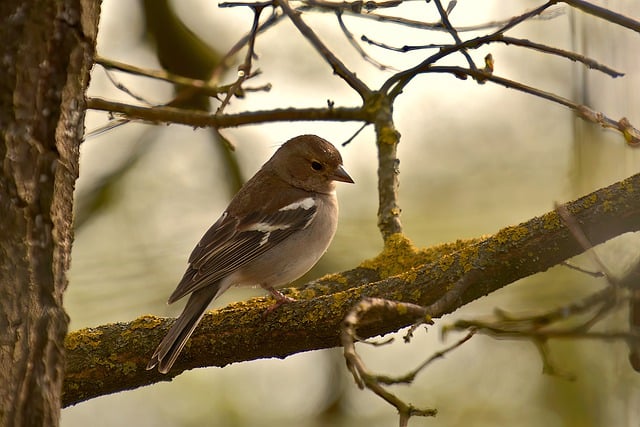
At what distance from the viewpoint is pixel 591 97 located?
4.11 meters

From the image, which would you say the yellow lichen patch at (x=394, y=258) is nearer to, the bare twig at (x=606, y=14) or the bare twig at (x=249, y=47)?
the bare twig at (x=249, y=47)

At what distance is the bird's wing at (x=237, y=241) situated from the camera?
20.3ft

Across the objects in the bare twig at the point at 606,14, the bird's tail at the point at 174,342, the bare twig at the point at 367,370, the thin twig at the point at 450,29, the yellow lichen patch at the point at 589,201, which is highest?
the thin twig at the point at 450,29

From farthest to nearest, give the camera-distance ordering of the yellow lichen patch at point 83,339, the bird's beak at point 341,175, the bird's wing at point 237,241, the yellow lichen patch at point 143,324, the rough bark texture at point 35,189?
the bird's beak at point 341,175, the bird's wing at point 237,241, the yellow lichen patch at point 143,324, the yellow lichen patch at point 83,339, the rough bark texture at point 35,189

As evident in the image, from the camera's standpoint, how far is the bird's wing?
6.18 meters

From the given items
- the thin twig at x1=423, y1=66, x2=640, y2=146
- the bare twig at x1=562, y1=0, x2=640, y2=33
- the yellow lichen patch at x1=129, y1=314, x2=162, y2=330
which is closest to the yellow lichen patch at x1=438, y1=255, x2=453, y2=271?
the thin twig at x1=423, y1=66, x2=640, y2=146

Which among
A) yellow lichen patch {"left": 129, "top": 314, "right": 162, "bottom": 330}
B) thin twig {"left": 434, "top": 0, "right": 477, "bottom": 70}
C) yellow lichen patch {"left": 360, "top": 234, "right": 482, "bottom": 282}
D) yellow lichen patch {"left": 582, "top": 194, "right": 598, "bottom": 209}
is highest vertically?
thin twig {"left": 434, "top": 0, "right": 477, "bottom": 70}

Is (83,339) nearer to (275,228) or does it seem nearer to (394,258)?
(394,258)

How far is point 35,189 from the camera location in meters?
3.32

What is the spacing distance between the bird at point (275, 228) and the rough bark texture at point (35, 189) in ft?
7.29

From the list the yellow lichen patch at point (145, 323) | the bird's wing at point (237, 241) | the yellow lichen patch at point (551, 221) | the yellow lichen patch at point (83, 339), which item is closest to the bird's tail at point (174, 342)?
the yellow lichen patch at point (145, 323)

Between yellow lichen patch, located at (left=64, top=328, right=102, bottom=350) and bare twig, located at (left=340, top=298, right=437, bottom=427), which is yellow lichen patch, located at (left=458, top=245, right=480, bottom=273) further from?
yellow lichen patch, located at (left=64, top=328, right=102, bottom=350)

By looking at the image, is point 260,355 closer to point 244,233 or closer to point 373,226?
point 244,233

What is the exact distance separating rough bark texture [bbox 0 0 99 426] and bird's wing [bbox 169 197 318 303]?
8.71 ft
